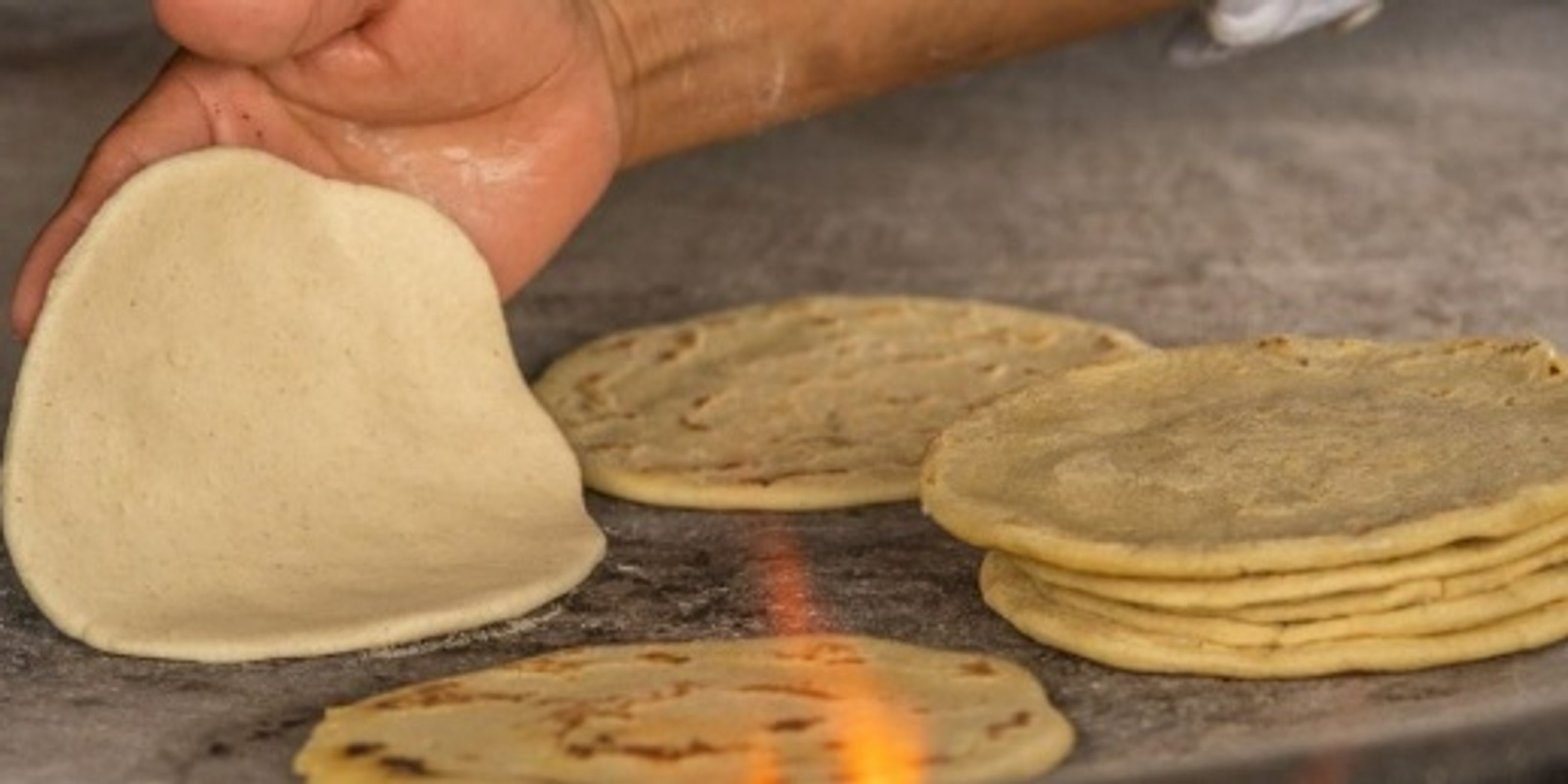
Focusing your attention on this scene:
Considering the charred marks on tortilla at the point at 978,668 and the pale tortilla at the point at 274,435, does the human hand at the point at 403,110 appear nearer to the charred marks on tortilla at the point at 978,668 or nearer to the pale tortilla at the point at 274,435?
the pale tortilla at the point at 274,435

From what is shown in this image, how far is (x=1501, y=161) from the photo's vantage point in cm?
462

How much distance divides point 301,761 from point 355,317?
76 cm

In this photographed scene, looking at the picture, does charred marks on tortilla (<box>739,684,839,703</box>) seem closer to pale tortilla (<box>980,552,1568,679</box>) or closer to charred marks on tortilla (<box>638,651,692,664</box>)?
charred marks on tortilla (<box>638,651,692,664</box>)

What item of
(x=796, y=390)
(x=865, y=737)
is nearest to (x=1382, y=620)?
(x=865, y=737)

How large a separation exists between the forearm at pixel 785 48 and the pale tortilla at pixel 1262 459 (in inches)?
30.0

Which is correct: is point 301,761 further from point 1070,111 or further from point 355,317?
point 1070,111

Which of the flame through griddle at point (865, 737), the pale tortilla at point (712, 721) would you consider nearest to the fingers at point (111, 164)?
the pale tortilla at point (712, 721)

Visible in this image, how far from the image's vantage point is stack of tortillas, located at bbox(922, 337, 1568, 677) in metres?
2.76

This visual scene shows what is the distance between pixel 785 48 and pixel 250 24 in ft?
2.90

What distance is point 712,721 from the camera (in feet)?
8.80

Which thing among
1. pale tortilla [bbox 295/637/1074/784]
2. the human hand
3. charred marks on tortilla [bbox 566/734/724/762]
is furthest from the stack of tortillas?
the human hand

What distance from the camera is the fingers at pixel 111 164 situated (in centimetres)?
318

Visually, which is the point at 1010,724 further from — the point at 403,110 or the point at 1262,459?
the point at 403,110

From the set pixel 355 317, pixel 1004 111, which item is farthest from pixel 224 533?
pixel 1004 111
